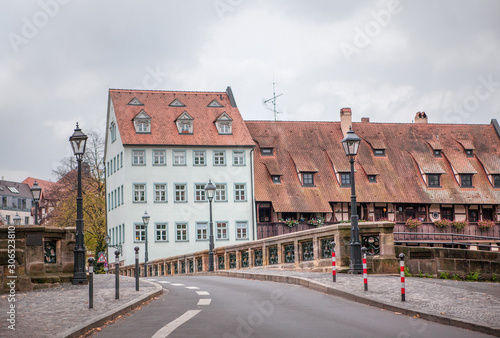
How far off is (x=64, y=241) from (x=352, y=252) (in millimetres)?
8079

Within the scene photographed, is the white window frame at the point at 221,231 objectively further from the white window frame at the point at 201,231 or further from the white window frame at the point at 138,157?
the white window frame at the point at 138,157

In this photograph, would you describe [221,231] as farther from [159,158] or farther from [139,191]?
[159,158]

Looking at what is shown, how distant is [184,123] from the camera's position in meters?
65.5

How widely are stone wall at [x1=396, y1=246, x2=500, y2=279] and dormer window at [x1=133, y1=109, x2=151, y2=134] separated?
129 ft

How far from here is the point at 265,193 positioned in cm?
6359

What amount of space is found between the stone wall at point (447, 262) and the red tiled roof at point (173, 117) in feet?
122

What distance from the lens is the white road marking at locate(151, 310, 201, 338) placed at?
1105cm

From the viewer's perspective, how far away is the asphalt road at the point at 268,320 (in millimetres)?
11070

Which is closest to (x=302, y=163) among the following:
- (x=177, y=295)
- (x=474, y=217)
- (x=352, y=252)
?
(x=474, y=217)

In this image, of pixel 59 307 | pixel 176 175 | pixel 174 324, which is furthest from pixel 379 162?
pixel 174 324

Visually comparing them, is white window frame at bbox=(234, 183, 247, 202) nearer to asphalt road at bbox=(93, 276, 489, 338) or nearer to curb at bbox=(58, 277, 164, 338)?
curb at bbox=(58, 277, 164, 338)

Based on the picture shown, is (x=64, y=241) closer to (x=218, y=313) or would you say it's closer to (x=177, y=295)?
(x=177, y=295)

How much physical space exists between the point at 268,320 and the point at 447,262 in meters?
17.1

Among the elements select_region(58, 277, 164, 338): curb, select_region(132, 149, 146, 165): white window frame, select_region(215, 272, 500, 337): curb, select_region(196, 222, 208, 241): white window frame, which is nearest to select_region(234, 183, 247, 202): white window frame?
select_region(196, 222, 208, 241): white window frame
